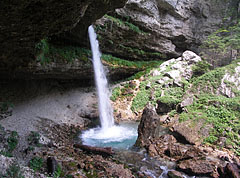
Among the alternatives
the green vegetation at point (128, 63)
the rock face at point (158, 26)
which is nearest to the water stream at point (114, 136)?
the green vegetation at point (128, 63)

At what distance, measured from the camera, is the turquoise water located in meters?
7.67

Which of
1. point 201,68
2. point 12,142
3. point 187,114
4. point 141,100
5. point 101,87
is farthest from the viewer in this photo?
point 201,68

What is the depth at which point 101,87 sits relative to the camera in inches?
520

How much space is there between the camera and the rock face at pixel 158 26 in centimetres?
1341

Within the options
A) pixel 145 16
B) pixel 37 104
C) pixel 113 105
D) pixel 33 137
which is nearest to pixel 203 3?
pixel 145 16

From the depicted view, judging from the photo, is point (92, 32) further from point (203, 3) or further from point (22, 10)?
point (203, 3)

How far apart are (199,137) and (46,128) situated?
7831 mm

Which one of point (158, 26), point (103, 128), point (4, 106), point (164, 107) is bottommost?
point (103, 128)

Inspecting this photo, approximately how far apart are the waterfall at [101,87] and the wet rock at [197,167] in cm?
617

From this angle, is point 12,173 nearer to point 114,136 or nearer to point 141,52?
point 114,136

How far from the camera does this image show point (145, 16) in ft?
49.0

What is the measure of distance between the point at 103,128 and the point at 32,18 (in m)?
7.75

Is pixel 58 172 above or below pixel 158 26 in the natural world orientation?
below

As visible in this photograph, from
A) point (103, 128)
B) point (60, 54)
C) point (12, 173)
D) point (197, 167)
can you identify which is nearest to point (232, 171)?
point (197, 167)
